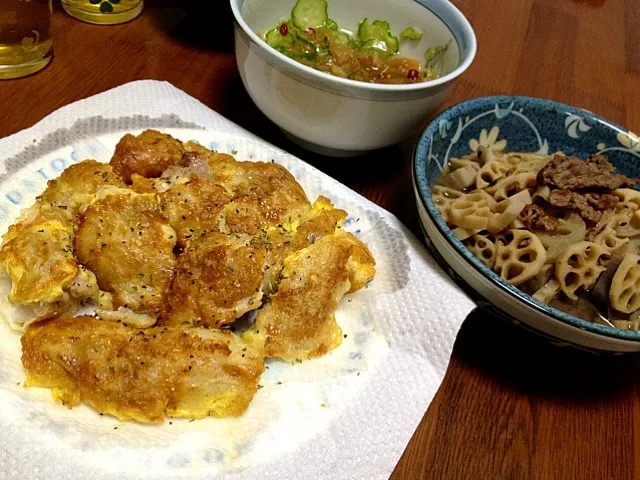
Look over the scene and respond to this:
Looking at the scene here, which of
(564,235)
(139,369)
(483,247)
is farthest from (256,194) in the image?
(564,235)

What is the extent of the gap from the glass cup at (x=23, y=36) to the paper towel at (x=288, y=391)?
382 millimetres

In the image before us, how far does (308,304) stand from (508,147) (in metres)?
1.02

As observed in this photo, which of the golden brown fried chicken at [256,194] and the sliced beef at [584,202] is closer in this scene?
the golden brown fried chicken at [256,194]

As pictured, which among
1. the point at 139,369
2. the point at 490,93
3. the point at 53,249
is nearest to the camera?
the point at 139,369

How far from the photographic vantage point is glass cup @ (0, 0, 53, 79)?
169cm

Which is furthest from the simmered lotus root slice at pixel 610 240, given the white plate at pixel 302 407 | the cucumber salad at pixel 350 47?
the cucumber salad at pixel 350 47

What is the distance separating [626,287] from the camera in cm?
141

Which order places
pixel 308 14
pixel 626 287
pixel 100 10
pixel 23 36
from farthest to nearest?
pixel 100 10 < pixel 308 14 < pixel 23 36 < pixel 626 287

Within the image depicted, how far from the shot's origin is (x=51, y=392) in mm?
1051

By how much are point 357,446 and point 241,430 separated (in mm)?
222

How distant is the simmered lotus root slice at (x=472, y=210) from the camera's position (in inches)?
60.1

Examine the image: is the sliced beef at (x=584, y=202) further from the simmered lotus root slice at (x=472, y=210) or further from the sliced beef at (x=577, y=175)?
the simmered lotus root slice at (x=472, y=210)

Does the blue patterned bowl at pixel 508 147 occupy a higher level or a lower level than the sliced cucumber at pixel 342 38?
lower

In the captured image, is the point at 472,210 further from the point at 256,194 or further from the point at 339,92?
the point at 256,194
